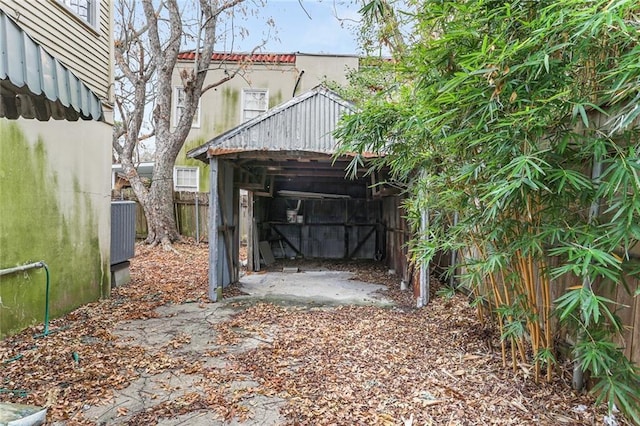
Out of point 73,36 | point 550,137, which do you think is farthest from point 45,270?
point 550,137

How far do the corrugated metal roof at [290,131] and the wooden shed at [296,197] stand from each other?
0.6 inches

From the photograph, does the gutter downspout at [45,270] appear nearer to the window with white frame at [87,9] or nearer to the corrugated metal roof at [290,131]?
the corrugated metal roof at [290,131]

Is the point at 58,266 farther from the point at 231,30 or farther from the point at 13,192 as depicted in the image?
the point at 231,30

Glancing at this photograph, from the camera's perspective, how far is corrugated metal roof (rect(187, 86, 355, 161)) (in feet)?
16.9

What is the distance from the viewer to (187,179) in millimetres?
12562

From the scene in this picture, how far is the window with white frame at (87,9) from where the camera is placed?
15.4 ft

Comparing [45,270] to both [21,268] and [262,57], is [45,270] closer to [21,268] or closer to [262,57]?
[21,268]

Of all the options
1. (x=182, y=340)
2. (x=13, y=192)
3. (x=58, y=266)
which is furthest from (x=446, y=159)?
(x=58, y=266)

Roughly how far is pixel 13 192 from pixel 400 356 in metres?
4.12

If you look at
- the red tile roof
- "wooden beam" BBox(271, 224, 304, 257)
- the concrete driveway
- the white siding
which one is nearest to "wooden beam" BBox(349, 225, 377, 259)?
"wooden beam" BBox(271, 224, 304, 257)

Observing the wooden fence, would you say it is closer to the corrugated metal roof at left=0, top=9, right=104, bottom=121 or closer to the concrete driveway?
the concrete driveway

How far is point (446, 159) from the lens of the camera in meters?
3.12

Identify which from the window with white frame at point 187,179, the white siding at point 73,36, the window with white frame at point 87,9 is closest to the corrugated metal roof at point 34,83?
the white siding at point 73,36

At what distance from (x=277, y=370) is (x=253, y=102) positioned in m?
10.8
